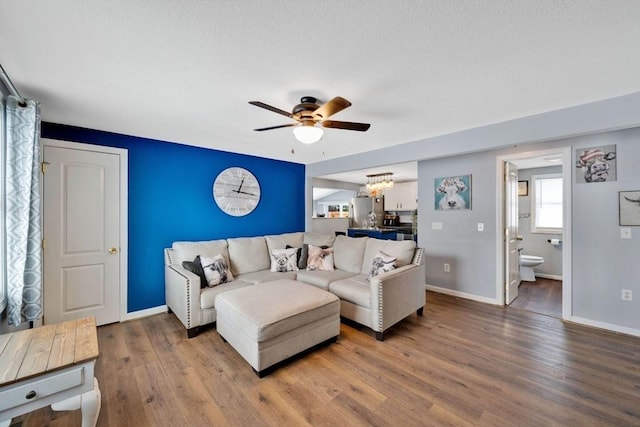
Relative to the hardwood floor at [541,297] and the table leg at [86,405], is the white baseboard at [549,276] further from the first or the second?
the table leg at [86,405]

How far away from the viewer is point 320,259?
367cm

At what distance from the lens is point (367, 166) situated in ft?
13.5

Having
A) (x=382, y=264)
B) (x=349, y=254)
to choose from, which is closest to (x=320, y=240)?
(x=349, y=254)

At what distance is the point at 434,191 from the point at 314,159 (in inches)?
82.8

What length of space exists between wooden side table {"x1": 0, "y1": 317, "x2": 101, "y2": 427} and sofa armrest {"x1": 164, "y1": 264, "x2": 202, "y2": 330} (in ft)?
3.69

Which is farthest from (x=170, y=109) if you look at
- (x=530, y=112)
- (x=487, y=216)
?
(x=487, y=216)

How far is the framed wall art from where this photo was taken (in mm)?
2625

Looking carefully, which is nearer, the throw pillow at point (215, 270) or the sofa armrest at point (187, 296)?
the sofa armrest at point (187, 296)

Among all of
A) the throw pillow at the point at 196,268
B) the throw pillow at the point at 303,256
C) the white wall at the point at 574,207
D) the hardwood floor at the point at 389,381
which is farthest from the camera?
the throw pillow at the point at 303,256

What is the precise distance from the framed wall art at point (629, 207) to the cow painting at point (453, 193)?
4.74 feet

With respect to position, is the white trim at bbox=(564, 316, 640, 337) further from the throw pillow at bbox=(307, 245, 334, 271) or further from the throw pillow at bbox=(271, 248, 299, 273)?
the throw pillow at bbox=(271, 248, 299, 273)

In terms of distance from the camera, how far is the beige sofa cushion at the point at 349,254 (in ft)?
11.7

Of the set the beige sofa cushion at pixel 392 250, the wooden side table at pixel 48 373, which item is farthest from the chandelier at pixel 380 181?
the wooden side table at pixel 48 373

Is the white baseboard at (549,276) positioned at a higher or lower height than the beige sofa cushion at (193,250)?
lower
